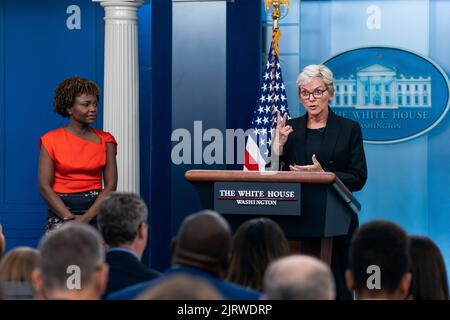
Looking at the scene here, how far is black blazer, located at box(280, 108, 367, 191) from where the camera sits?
20.4 feet

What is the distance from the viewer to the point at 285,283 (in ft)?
9.49

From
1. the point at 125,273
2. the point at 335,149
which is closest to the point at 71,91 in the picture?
the point at 335,149

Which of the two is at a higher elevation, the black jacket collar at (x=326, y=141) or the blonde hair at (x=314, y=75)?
the blonde hair at (x=314, y=75)

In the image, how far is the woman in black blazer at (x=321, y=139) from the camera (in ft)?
20.1

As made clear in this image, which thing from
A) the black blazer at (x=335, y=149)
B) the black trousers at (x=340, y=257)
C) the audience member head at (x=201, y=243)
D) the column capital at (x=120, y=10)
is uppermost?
the column capital at (x=120, y=10)

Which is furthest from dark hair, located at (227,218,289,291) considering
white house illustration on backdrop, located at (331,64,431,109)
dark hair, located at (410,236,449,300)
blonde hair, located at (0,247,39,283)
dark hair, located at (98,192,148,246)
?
white house illustration on backdrop, located at (331,64,431,109)

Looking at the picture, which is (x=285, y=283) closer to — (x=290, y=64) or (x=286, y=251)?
(x=286, y=251)

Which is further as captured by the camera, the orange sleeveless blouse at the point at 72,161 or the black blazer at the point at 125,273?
the orange sleeveless blouse at the point at 72,161

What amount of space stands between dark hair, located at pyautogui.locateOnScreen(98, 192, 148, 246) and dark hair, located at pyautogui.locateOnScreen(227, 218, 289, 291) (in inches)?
18.2

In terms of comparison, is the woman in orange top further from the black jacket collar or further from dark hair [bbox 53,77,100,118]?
the black jacket collar

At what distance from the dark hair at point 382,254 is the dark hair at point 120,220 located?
1141mm

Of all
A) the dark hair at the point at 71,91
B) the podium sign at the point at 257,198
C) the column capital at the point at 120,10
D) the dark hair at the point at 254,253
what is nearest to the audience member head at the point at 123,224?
the dark hair at the point at 254,253

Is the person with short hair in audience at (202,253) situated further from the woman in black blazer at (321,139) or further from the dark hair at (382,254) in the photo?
the woman in black blazer at (321,139)

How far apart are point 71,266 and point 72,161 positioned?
3.07m
